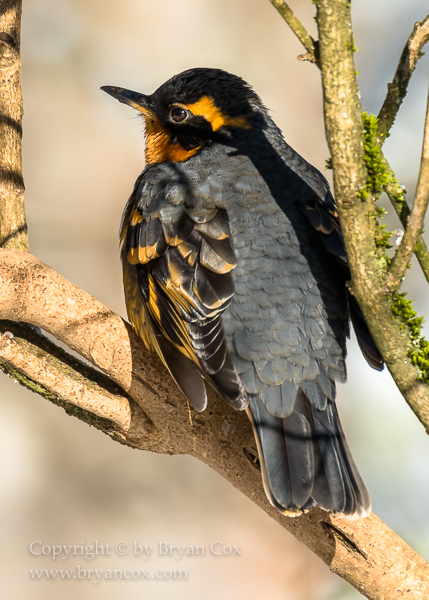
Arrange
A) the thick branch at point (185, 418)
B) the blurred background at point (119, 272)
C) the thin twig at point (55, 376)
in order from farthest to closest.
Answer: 1. the blurred background at point (119, 272)
2. the thin twig at point (55, 376)
3. the thick branch at point (185, 418)

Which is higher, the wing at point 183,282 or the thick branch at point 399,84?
the thick branch at point 399,84

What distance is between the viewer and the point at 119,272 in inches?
281

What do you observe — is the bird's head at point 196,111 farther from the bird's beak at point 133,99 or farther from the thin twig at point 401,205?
the thin twig at point 401,205

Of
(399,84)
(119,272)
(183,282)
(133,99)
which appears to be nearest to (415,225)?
(399,84)

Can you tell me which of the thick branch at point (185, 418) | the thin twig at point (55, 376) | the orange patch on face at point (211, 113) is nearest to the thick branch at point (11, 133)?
the thick branch at point (185, 418)

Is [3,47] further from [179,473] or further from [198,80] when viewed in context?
[179,473]

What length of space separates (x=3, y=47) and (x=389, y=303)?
2463mm

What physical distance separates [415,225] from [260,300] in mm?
1025

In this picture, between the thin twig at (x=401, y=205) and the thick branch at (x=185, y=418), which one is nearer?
the thin twig at (x=401, y=205)

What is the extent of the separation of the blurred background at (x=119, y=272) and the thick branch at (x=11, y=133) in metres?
3.73

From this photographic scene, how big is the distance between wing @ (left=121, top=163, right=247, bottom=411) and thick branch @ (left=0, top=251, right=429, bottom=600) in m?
0.16

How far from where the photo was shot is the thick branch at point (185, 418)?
2.56 m

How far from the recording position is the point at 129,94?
389cm

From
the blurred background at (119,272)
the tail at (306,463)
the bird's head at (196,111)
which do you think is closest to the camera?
the tail at (306,463)
